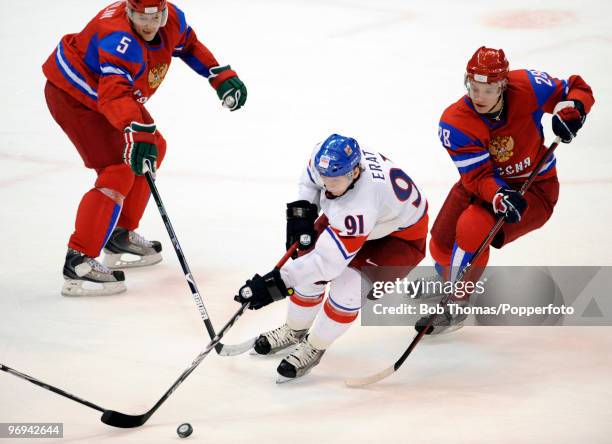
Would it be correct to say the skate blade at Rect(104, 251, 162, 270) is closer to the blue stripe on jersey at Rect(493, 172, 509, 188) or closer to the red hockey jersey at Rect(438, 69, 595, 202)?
the red hockey jersey at Rect(438, 69, 595, 202)

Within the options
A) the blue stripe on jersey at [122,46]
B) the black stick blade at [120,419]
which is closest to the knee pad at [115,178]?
the blue stripe on jersey at [122,46]

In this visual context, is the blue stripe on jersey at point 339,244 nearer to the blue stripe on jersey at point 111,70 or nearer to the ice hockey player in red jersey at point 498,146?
the ice hockey player in red jersey at point 498,146

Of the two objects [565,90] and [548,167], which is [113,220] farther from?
[565,90]

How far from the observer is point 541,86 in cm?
358

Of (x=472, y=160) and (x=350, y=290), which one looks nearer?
(x=350, y=290)

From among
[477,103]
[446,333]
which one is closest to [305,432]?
[446,333]

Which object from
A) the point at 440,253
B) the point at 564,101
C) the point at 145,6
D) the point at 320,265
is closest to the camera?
the point at 320,265

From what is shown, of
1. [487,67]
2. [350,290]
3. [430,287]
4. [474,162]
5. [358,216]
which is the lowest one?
[430,287]

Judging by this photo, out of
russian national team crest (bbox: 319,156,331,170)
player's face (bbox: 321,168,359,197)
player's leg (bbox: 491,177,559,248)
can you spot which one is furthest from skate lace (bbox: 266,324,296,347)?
player's leg (bbox: 491,177,559,248)

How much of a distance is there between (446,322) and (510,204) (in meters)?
0.61

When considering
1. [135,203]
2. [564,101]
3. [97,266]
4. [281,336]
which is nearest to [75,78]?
[135,203]

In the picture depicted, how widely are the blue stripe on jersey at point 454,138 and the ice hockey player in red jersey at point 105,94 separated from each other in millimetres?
1105

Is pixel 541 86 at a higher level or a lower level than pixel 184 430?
higher

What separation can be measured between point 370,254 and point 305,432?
0.77 metres
